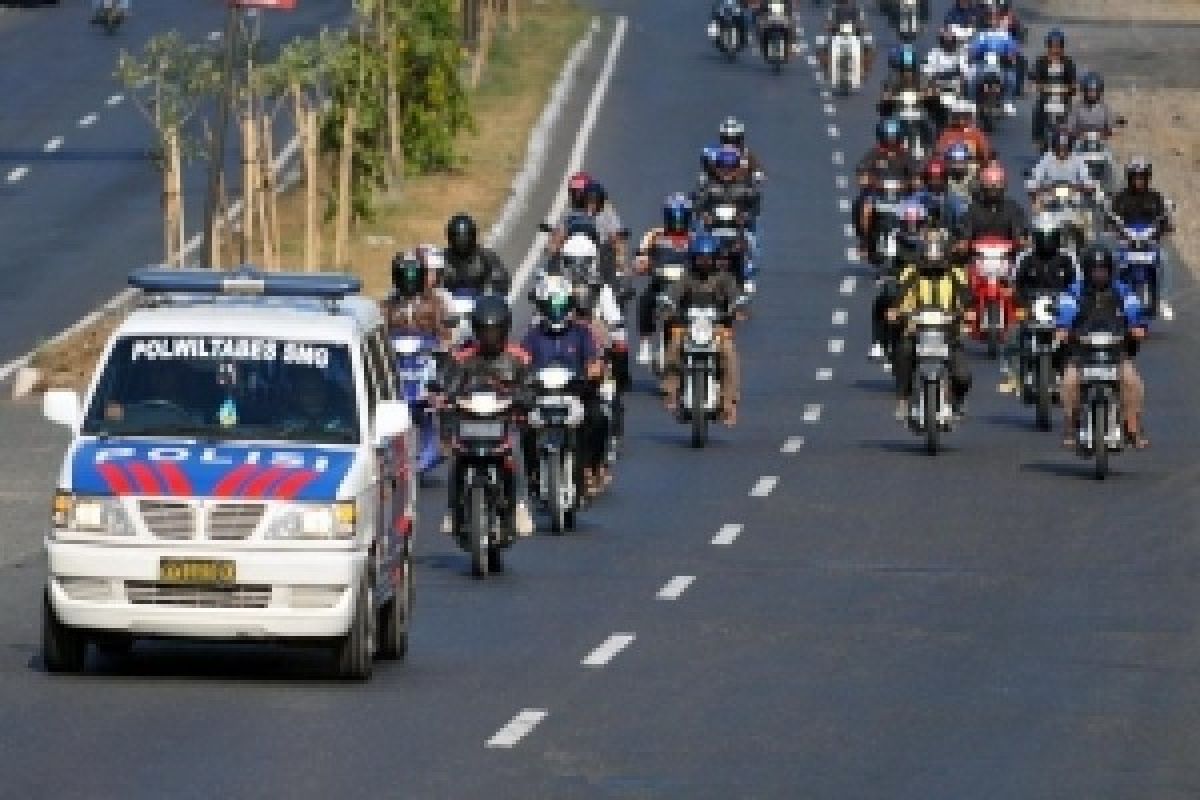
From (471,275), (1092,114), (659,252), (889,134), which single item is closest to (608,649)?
(471,275)

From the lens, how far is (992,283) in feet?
144

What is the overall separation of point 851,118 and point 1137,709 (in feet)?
159

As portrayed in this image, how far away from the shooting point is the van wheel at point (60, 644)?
2083 cm

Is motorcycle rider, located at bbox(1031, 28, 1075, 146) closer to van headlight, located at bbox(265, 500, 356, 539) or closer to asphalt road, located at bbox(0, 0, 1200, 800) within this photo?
asphalt road, located at bbox(0, 0, 1200, 800)

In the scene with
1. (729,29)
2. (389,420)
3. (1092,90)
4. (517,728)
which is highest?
(389,420)

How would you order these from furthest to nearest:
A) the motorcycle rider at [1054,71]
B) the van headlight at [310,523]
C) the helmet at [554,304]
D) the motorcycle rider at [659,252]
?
the motorcycle rider at [1054,71], the motorcycle rider at [659,252], the helmet at [554,304], the van headlight at [310,523]

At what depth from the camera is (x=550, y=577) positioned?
2750 centimetres

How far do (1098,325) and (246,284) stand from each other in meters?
13.6

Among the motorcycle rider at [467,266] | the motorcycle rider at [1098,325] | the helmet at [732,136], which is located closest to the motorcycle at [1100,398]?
the motorcycle rider at [1098,325]

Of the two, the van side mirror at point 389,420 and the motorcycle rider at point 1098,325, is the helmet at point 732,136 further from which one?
the van side mirror at point 389,420

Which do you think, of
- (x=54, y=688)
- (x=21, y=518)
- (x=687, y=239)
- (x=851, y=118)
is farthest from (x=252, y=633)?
(x=851, y=118)

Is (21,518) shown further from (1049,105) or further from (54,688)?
(1049,105)

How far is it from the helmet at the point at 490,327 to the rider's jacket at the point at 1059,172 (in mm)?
21278

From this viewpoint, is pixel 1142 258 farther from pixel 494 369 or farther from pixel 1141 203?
pixel 494 369
